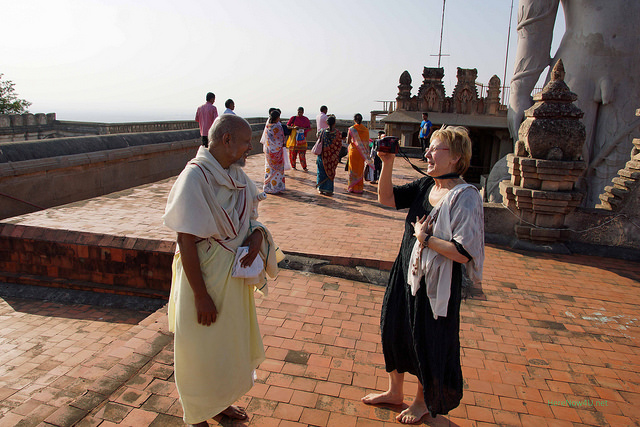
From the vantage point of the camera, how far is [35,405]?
2.77 m

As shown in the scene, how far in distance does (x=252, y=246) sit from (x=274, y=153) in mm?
7064

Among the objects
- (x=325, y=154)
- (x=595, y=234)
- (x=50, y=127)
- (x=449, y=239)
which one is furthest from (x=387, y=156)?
(x=50, y=127)

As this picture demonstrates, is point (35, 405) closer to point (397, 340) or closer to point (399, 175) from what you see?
point (397, 340)

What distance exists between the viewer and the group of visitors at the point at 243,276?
2.19 metres

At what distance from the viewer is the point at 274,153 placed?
925 cm

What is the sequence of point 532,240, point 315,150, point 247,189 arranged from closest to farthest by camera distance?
point 247,189 → point 532,240 → point 315,150

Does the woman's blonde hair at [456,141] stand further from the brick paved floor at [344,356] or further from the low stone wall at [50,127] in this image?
the low stone wall at [50,127]

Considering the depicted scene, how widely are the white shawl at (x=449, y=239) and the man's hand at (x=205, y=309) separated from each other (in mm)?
1097

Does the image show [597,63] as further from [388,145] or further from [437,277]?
[437,277]

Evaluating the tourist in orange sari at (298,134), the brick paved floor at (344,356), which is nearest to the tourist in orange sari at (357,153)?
the tourist in orange sari at (298,134)

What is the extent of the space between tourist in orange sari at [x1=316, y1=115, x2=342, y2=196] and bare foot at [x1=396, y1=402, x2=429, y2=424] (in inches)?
282

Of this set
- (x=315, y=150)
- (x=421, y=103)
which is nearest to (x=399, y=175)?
(x=315, y=150)

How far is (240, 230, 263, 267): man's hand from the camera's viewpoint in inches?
90.9

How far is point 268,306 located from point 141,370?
1329 mm
